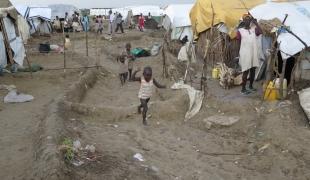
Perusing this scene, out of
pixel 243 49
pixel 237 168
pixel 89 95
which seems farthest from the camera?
pixel 89 95

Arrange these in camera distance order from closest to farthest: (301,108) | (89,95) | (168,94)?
(301,108)
(168,94)
(89,95)

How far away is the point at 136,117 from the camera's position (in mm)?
9414

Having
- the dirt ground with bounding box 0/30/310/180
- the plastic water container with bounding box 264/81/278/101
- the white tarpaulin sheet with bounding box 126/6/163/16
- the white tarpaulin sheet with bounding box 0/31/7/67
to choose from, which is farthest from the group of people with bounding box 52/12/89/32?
the plastic water container with bounding box 264/81/278/101

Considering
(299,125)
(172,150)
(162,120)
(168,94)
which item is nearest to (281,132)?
(299,125)

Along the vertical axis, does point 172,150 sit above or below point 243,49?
below

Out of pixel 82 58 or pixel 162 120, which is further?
pixel 82 58

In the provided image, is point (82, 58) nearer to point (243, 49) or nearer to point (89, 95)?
point (89, 95)

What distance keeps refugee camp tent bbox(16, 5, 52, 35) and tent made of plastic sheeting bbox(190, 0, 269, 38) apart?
651 inches

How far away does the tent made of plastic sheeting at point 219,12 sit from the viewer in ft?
48.2

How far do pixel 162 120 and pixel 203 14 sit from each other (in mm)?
7818

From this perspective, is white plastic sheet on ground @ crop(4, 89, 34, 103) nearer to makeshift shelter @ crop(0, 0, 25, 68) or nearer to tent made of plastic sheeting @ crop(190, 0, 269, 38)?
makeshift shelter @ crop(0, 0, 25, 68)

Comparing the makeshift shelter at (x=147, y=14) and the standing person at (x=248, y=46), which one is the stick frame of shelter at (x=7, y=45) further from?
the makeshift shelter at (x=147, y=14)

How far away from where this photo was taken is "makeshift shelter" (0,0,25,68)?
14.0 meters

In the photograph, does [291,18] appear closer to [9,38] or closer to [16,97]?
[16,97]
